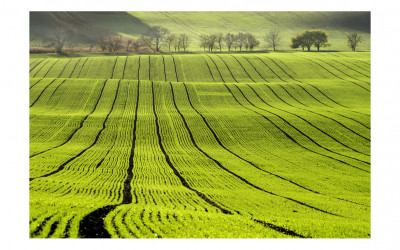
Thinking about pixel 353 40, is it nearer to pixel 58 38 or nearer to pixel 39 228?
pixel 58 38

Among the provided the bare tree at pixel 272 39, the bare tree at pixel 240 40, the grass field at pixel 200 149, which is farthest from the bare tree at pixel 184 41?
the bare tree at pixel 272 39

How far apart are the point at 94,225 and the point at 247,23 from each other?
500ft

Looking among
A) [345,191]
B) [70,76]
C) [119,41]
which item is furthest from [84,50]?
[345,191]

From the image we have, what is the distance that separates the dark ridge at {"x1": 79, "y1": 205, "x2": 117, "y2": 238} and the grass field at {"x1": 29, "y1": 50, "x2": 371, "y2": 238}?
8cm

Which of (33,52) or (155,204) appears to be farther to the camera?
(33,52)

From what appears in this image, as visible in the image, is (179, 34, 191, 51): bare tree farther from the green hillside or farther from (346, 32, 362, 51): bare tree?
(346, 32, 362, 51): bare tree

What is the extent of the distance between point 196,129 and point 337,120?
21.0 metres

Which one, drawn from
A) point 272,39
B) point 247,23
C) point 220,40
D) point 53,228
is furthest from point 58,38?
point 53,228

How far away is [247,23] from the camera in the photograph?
158500 millimetres

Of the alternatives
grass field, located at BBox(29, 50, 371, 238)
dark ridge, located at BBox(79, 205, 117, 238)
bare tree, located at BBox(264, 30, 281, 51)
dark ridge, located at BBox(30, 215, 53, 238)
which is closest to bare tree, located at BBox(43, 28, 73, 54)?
grass field, located at BBox(29, 50, 371, 238)

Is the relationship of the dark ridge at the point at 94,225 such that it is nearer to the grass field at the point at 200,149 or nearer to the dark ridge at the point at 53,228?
the grass field at the point at 200,149

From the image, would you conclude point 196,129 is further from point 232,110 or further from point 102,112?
point 102,112

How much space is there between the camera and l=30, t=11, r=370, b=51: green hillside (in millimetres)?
135500

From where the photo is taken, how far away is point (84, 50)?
10988 centimetres
